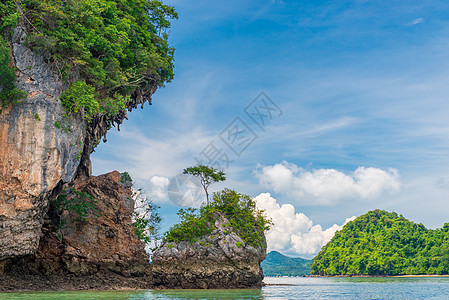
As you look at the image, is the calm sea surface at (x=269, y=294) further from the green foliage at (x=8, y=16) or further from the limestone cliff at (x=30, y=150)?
the green foliage at (x=8, y=16)

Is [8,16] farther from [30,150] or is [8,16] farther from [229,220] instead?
[229,220]

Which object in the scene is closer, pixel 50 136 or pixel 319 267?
pixel 50 136

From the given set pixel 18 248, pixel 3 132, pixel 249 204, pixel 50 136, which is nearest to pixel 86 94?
pixel 50 136

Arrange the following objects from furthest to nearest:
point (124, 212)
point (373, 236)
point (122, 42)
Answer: point (373, 236) < point (124, 212) < point (122, 42)

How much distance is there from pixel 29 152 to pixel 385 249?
6463 cm

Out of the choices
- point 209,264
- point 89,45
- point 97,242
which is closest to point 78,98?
point 89,45

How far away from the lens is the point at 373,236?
→ 74938 mm

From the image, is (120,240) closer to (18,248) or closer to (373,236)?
(18,248)

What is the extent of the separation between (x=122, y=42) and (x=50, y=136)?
547 cm

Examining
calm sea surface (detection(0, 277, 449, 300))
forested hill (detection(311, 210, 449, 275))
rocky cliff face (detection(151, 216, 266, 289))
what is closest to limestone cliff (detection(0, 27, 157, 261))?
calm sea surface (detection(0, 277, 449, 300))

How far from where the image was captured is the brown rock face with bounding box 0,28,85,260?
48.4ft

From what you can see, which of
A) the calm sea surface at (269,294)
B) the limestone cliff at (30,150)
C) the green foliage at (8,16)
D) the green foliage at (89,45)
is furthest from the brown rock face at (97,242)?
the green foliage at (8,16)

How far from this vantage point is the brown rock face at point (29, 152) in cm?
1477

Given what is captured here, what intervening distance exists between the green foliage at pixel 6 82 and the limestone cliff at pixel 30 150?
248 mm
